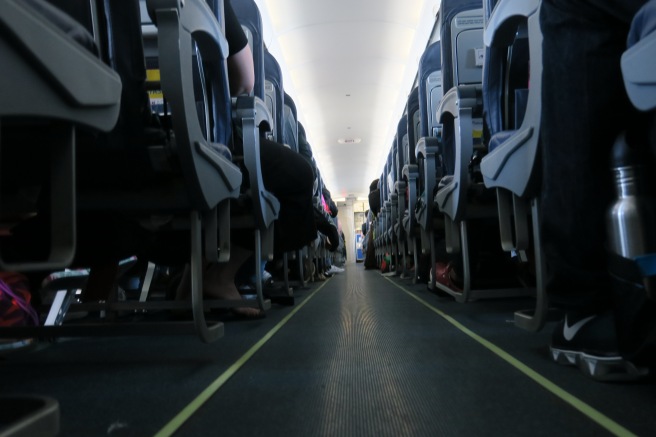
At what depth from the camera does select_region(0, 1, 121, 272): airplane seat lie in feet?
1.69

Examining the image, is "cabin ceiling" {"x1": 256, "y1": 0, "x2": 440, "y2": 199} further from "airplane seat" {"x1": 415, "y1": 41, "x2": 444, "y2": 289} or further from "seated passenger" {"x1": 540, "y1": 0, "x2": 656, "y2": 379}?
"seated passenger" {"x1": 540, "y1": 0, "x2": 656, "y2": 379}

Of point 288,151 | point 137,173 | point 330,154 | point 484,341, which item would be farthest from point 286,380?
point 330,154

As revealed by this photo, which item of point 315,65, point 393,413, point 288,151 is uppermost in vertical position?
point 315,65

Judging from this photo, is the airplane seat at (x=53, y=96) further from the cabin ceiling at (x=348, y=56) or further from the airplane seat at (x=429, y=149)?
the cabin ceiling at (x=348, y=56)

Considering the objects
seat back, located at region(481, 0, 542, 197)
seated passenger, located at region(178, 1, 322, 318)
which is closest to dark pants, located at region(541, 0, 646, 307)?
seat back, located at region(481, 0, 542, 197)

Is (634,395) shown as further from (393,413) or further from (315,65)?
(315,65)

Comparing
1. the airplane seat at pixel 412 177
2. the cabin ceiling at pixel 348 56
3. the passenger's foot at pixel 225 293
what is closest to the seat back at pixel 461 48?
the airplane seat at pixel 412 177

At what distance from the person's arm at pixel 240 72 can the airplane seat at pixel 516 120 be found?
0.88 meters

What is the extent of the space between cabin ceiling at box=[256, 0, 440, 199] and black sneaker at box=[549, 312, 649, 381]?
4.86 m

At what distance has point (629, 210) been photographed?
0.84m

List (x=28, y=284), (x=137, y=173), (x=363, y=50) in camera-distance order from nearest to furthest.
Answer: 1. (x=137, y=173)
2. (x=28, y=284)
3. (x=363, y=50)

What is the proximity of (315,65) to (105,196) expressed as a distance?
6.66 m

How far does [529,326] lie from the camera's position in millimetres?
1267

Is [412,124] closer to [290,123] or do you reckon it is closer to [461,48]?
[290,123]
